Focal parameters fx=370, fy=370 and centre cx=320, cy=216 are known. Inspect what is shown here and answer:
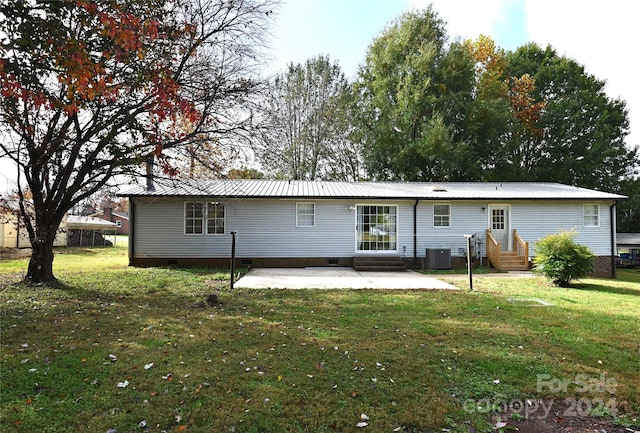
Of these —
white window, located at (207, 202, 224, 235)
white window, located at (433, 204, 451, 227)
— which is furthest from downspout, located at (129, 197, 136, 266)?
white window, located at (433, 204, 451, 227)

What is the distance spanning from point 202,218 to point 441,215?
30.8 ft

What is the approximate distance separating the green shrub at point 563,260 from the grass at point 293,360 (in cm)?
281

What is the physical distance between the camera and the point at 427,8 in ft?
81.6

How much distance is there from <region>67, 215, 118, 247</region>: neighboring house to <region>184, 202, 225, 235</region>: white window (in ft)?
53.7

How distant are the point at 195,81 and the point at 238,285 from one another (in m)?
5.17

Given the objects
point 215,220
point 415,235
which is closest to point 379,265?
point 415,235

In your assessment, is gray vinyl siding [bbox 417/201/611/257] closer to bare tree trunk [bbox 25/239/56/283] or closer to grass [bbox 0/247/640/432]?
grass [bbox 0/247/640/432]

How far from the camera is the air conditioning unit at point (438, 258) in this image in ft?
45.1

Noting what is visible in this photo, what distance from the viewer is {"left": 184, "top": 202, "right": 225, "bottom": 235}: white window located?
1428cm

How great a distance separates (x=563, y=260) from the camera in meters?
10.2

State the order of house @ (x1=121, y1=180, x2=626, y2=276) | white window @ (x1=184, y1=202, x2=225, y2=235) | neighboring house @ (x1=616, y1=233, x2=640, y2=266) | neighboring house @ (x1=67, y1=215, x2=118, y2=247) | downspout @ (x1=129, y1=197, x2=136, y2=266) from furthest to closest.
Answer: neighboring house @ (x1=67, y1=215, x2=118, y2=247)
neighboring house @ (x1=616, y1=233, x2=640, y2=266)
white window @ (x1=184, y1=202, x2=225, y2=235)
house @ (x1=121, y1=180, x2=626, y2=276)
downspout @ (x1=129, y1=197, x2=136, y2=266)

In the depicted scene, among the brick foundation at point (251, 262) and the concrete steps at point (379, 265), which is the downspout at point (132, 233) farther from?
the concrete steps at point (379, 265)

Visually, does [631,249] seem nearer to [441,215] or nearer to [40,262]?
[441,215]

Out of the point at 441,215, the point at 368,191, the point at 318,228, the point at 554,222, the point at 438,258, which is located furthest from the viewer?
the point at 368,191
